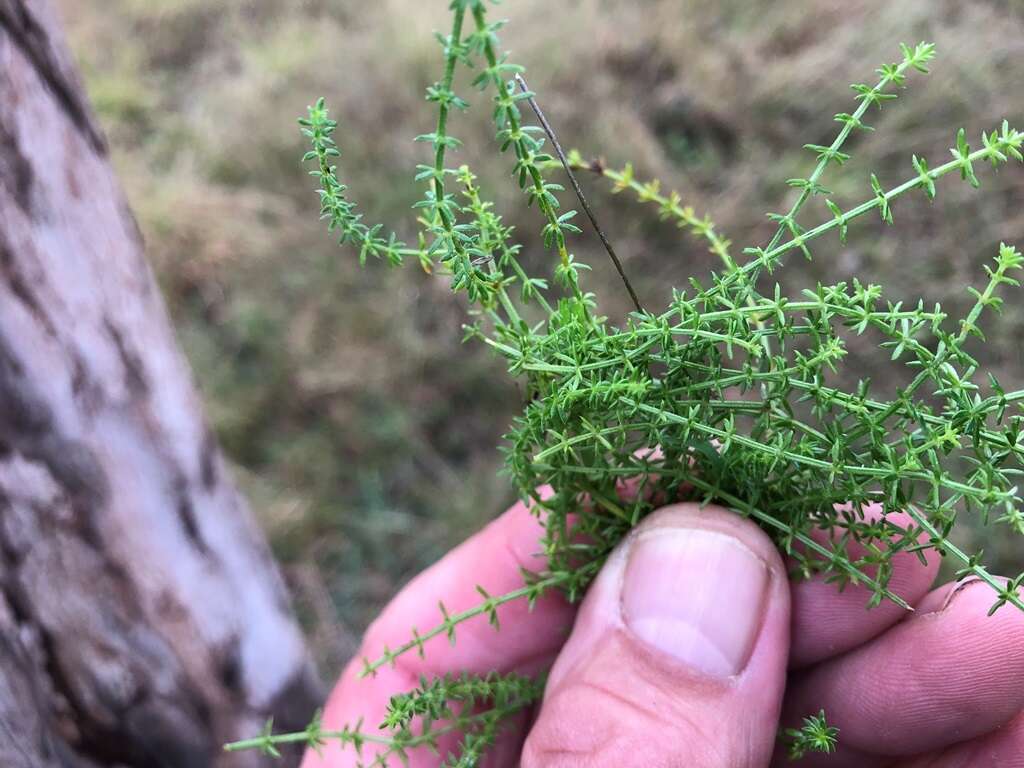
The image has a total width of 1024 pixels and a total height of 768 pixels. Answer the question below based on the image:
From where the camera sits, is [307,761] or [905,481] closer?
[905,481]

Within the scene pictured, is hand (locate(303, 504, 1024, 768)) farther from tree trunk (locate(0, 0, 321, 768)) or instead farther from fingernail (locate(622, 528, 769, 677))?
tree trunk (locate(0, 0, 321, 768))

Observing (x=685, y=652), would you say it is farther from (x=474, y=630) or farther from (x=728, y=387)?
(x=474, y=630)

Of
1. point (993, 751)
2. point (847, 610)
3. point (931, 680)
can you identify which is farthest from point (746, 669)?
point (993, 751)

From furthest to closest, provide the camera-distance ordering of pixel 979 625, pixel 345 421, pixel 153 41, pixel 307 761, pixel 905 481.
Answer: pixel 153 41
pixel 345 421
pixel 307 761
pixel 979 625
pixel 905 481

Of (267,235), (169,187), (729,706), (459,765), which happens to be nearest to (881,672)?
(729,706)

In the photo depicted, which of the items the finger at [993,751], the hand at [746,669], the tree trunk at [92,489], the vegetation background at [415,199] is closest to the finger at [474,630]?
the hand at [746,669]

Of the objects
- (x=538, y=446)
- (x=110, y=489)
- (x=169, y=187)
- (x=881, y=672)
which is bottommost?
(x=881, y=672)

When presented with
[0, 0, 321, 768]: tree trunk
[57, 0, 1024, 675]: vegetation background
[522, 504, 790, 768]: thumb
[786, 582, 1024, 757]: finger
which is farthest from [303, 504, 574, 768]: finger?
[57, 0, 1024, 675]: vegetation background

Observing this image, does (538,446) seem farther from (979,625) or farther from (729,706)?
→ (979,625)
